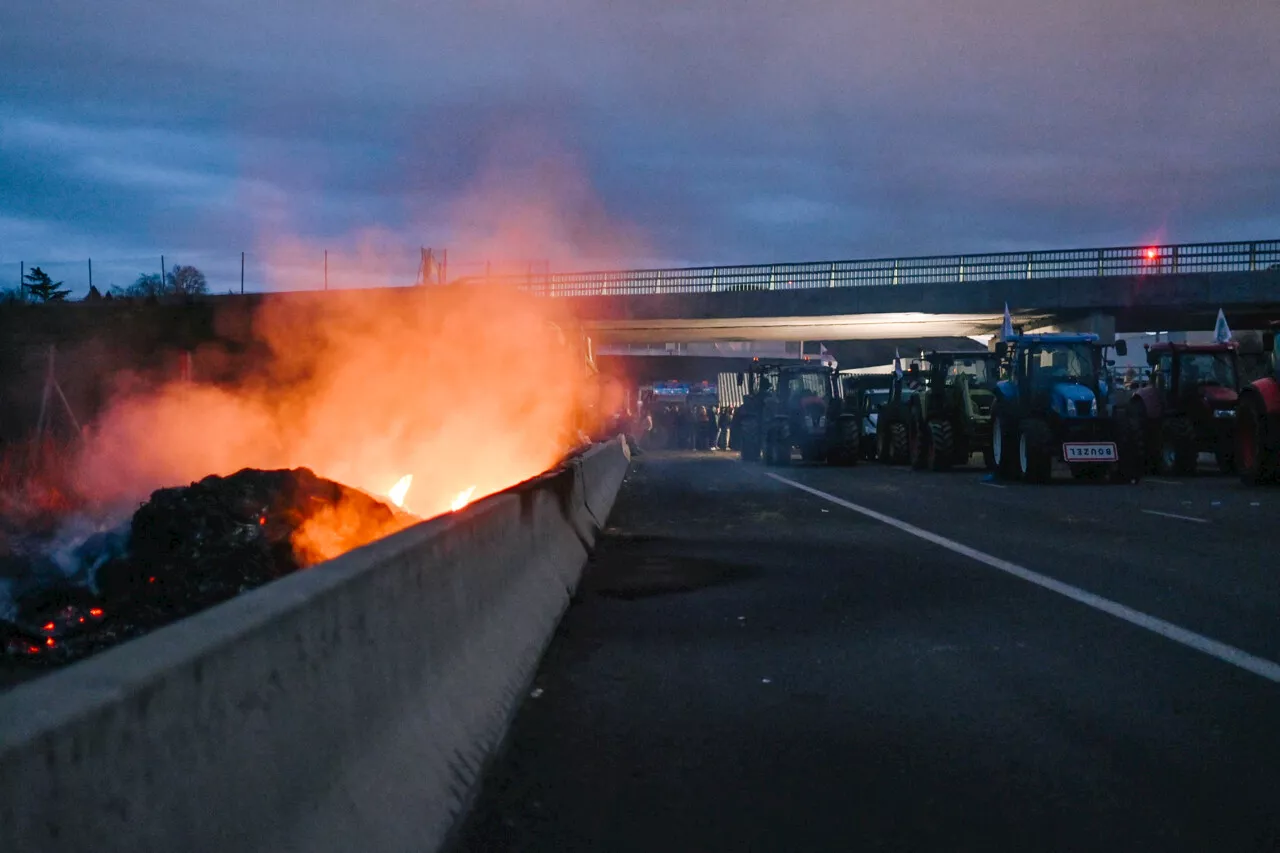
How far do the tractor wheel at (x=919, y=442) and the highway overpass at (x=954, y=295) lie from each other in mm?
15496

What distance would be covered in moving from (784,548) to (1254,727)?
7681 mm

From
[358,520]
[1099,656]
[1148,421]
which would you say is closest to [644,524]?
[358,520]

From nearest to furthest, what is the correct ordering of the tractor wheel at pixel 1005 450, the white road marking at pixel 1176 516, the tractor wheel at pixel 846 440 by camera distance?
the white road marking at pixel 1176 516 < the tractor wheel at pixel 1005 450 < the tractor wheel at pixel 846 440

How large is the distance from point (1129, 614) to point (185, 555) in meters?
6.76

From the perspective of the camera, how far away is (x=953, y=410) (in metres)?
30.1

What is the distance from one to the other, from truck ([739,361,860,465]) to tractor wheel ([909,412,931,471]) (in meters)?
1.99

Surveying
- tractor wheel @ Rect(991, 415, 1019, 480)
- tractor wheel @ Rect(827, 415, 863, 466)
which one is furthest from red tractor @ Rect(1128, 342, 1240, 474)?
tractor wheel @ Rect(827, 415, 863, 466)

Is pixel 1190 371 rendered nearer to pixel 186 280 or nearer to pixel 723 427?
pixel 723 427

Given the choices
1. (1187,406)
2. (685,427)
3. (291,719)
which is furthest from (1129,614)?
(685,427)

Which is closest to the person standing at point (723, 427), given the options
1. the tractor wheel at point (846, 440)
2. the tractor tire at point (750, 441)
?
the tractor tire at point (750, 441)

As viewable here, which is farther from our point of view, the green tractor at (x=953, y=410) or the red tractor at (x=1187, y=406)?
the green tractor at (x=953, y=410)

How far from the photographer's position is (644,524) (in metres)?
16.4

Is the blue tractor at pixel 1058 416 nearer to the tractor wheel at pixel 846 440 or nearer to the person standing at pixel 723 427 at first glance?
the tractor wheel at pixel 846 440

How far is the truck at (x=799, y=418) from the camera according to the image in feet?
110
